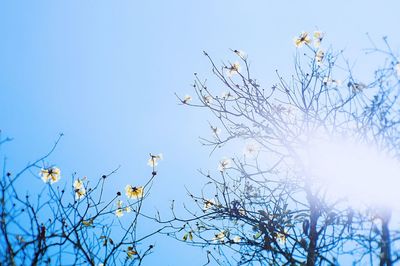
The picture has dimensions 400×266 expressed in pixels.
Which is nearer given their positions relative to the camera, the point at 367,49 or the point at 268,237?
the point at 367,49

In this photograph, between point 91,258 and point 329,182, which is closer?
point 91,258

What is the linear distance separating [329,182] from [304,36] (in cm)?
238

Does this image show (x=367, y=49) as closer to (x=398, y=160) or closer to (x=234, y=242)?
(x=398, y=160)

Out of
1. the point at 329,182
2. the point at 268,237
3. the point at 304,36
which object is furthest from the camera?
the point at 304,36

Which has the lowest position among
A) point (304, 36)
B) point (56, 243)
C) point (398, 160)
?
point (56, 243)

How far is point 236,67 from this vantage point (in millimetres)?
5879

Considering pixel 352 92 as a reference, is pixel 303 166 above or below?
below

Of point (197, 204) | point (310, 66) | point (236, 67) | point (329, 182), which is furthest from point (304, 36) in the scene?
point (197, 204)

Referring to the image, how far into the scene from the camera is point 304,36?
605cm

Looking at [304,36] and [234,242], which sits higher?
[304,36]

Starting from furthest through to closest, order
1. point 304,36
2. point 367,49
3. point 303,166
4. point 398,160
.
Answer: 1. point 304,36
2. point 303,166
3. point 398,160
4. point 367,49

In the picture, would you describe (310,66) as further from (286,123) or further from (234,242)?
(234,242)

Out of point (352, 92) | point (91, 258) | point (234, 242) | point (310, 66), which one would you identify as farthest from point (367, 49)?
point (91, 258)

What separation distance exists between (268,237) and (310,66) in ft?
8.58
